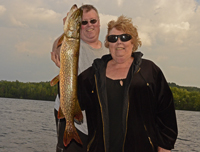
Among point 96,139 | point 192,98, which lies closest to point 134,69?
point 96,139

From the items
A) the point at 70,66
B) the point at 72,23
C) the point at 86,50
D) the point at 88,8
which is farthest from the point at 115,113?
the point at 88,8

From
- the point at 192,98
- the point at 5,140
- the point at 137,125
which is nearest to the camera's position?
the point at 137,125

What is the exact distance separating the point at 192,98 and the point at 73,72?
7494 cm

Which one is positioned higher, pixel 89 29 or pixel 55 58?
pixel 89 29

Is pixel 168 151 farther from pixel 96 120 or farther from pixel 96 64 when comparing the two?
pixel 96 64

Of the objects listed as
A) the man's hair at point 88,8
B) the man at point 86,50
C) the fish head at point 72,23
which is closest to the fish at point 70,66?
the fish head at point 72,23

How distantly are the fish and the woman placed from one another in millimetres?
530

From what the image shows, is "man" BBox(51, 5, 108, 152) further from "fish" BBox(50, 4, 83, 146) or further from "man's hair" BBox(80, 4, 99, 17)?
"fish" BBox(50, 4, 83, 146)

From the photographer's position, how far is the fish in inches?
146

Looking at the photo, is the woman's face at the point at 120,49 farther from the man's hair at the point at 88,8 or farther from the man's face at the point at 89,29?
the man's hair at the point at 88,8

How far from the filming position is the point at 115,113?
411 cm

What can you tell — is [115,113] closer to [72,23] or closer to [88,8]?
[72,23]

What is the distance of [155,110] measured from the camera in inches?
169

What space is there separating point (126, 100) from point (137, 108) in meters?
0.27
